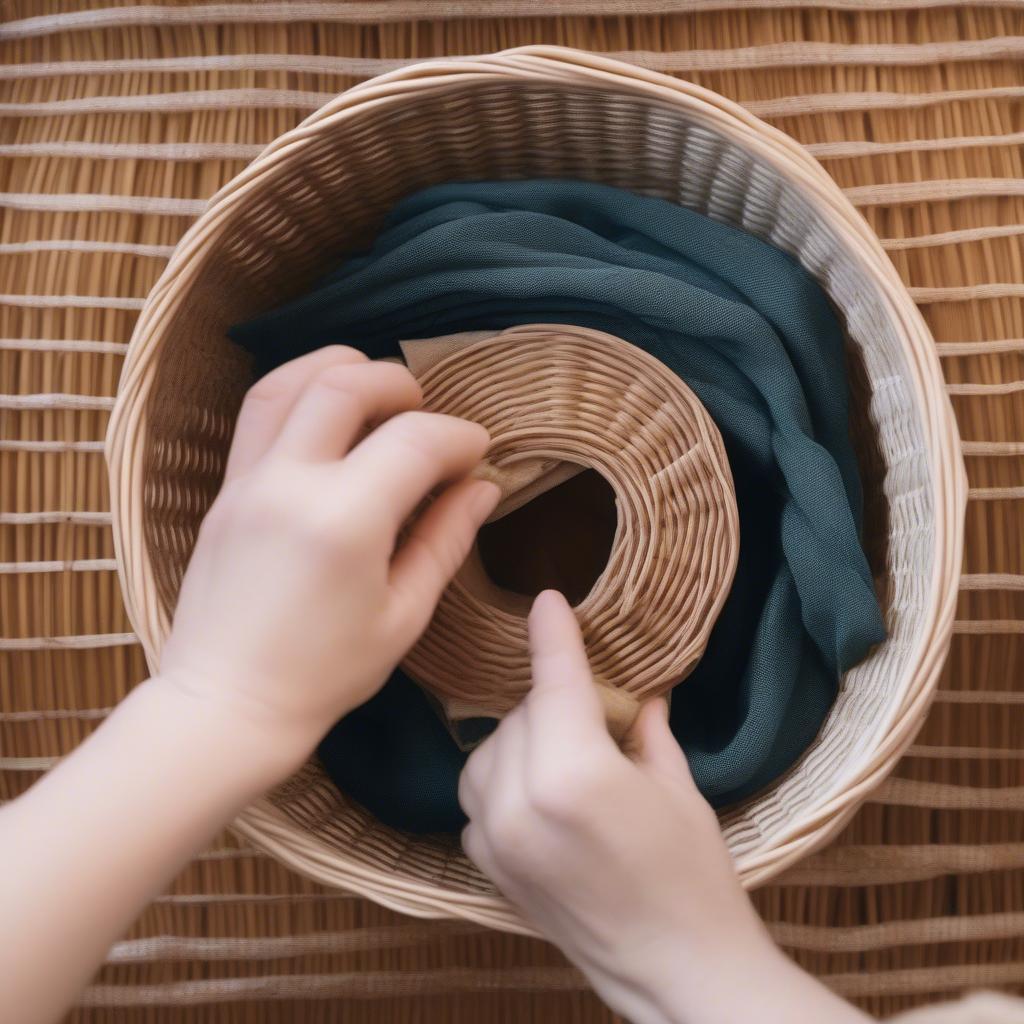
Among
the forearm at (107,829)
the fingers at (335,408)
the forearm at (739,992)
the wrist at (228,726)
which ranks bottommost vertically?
the forearm at (739,992)

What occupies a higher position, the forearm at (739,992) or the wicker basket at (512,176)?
the wicker basket at (512,176)

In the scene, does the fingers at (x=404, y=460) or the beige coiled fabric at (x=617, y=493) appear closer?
the fingers at (x=404, y=460)

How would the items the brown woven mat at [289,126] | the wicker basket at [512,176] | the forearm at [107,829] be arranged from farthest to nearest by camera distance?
the brown woven mat at [289,126] < the wicker basket at [512,176] < the forearm at [107,829]

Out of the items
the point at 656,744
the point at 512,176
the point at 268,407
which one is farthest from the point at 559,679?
the point at 512,176

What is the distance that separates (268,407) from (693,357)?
0.21 metres

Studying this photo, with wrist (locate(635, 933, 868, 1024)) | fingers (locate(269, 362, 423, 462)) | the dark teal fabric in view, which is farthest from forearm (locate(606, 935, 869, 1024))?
fingers (locate(269, 362, 423, 462))

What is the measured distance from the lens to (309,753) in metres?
0.38

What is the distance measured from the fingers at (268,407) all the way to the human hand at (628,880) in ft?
0.51

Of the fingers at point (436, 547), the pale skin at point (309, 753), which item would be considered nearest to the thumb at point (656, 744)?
the pale skin at point (309, 753)

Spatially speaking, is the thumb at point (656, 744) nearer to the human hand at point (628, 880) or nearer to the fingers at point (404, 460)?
the human hand at point (628, 880)

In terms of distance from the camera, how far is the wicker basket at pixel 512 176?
1.38 feet

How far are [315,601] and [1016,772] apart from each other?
1.49ft

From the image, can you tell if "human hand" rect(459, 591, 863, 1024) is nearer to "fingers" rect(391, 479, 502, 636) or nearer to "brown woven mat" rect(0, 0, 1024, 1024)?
"fingers" rect(391, 479, 502, 636)

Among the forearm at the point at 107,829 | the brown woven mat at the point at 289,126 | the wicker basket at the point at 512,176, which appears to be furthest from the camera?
the brown woven mat at the point at 289,126
